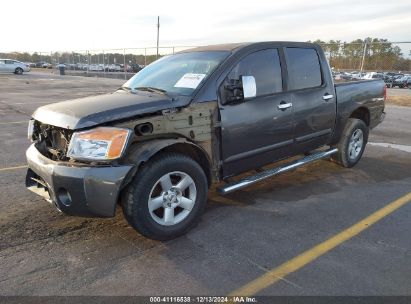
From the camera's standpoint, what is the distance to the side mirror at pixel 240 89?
4129mm

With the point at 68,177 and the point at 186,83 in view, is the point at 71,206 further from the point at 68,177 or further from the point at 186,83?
the point at 186,83

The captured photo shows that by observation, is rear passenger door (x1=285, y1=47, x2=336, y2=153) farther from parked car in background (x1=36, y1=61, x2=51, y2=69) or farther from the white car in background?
parked car in background (x1=36, y1=61, x2=51, y2=69)

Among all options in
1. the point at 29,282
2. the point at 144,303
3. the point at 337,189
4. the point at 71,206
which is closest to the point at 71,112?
the point at 71,206

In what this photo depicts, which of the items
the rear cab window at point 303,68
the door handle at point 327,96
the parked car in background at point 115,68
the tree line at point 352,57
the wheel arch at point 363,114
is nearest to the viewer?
the rear cab window at point 303,68

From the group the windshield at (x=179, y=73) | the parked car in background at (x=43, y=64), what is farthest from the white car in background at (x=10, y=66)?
the windshield at (x=179, y=73)

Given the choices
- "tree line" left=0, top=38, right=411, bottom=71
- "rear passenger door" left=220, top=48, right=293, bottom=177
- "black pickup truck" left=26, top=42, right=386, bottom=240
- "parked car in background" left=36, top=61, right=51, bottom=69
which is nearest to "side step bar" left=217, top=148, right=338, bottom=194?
"black pickup truck" left=26, top=42, right=386, bottom=240

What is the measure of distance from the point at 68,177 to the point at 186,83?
5.15 ft

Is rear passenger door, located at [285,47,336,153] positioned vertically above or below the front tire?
above

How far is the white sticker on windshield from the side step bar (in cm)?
111

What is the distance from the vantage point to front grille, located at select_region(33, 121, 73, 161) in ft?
11.9

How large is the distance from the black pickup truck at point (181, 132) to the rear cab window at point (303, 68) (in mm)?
17

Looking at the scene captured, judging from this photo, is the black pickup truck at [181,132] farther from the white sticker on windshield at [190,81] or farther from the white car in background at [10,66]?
the white car in background at [10,66]

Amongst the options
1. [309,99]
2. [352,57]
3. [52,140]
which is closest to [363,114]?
[309,99]

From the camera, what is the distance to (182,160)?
12.3ft
